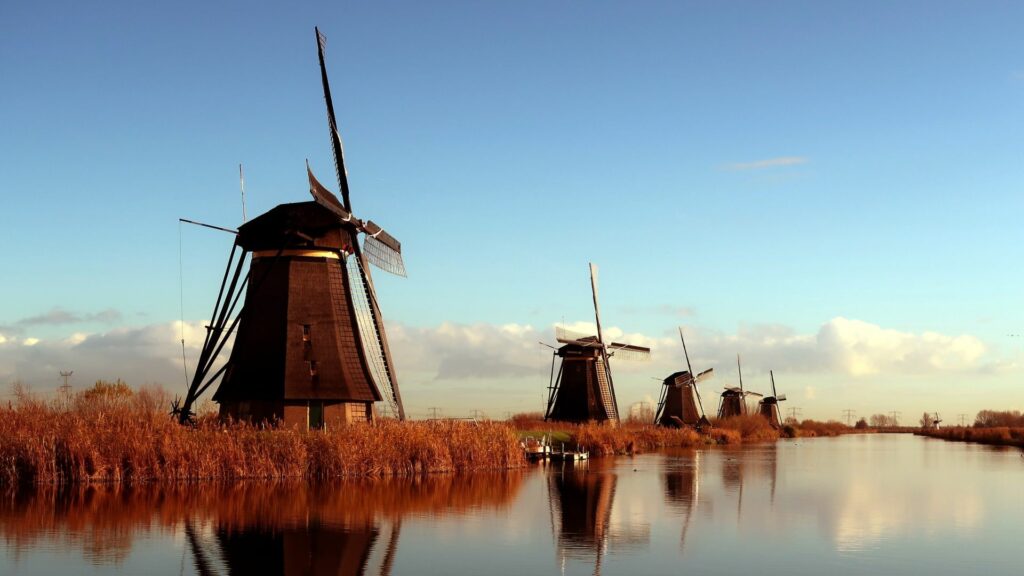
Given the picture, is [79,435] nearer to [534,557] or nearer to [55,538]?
[55,538]

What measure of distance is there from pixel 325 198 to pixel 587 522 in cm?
1444

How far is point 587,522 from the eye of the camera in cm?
1855

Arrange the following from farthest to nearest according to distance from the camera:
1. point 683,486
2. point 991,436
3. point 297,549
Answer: point 991,436 < point 683,486 < point 297,549

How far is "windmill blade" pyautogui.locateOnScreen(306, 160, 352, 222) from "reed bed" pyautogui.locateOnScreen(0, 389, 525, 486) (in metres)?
6.02

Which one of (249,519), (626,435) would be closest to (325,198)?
(249,519)

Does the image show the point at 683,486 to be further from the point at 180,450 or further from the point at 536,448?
the point at 180,450

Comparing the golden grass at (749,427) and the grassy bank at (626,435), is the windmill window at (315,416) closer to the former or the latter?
the grassy bank at (626,435)

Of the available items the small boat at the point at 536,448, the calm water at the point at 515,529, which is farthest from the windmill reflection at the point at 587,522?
the small boat at the point at 536,448

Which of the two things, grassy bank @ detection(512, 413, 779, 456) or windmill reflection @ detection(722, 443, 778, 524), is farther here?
grassy bank @ detection(512, 413, 779, 456)

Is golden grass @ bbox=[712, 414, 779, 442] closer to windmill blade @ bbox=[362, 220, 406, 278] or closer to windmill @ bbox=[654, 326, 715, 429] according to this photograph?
windmill @ bbox=[654, 326, 715, 429]

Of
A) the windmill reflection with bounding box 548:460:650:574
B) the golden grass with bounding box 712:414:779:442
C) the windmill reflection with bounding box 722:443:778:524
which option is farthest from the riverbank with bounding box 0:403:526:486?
the golden grass with bounding box 712:414:779:442

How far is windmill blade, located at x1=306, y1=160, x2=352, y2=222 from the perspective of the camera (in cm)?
2876

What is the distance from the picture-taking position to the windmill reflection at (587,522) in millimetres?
15453

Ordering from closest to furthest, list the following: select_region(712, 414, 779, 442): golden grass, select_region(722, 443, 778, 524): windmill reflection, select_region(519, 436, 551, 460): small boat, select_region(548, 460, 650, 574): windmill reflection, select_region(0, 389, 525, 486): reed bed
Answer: select_region(548, 460, 650, 574): windmill reflection, select_region(0, 389, 525, 486): reed bed, select_region(722, 443, 778, 524): windmill reflection, select_region(519, 436, 551, 460): small boat, select_region(712, 414, 779, 442): golden grass
